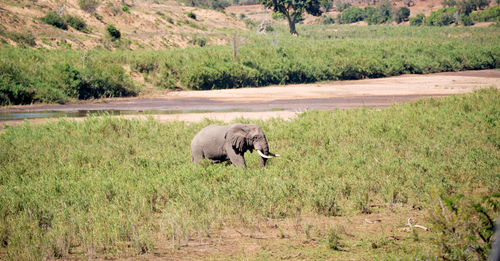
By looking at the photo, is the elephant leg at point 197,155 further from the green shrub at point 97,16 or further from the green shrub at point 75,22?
the green shrub at point 97,16

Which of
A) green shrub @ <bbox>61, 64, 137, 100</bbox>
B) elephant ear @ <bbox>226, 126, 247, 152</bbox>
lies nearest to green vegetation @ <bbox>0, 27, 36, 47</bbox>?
green shrub @ <bbox>61, 64, 137, 100</bbox>

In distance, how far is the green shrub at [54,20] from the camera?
4656 cm

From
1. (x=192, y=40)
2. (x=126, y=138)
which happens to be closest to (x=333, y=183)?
(x=126, y=138)

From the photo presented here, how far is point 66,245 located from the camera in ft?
23.0

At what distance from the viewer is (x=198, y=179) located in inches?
408

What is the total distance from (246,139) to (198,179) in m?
1.41

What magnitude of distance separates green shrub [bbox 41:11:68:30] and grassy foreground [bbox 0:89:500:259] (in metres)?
34.2

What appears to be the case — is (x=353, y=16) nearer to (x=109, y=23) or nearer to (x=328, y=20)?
(x=328, y=20)

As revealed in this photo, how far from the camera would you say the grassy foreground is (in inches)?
296

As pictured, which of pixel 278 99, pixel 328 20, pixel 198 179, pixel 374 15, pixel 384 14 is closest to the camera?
pixel 198 179

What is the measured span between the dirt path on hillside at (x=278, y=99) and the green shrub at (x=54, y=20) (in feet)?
66.8

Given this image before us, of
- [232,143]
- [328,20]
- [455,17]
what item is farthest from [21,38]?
[328,20]

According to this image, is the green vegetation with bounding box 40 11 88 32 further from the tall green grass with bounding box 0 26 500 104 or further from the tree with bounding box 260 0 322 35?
the tree with bounding box 260 0 322 35

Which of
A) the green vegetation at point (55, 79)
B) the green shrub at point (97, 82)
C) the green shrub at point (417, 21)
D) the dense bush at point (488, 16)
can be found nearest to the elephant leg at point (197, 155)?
the green vegetation at point (55, 79)
